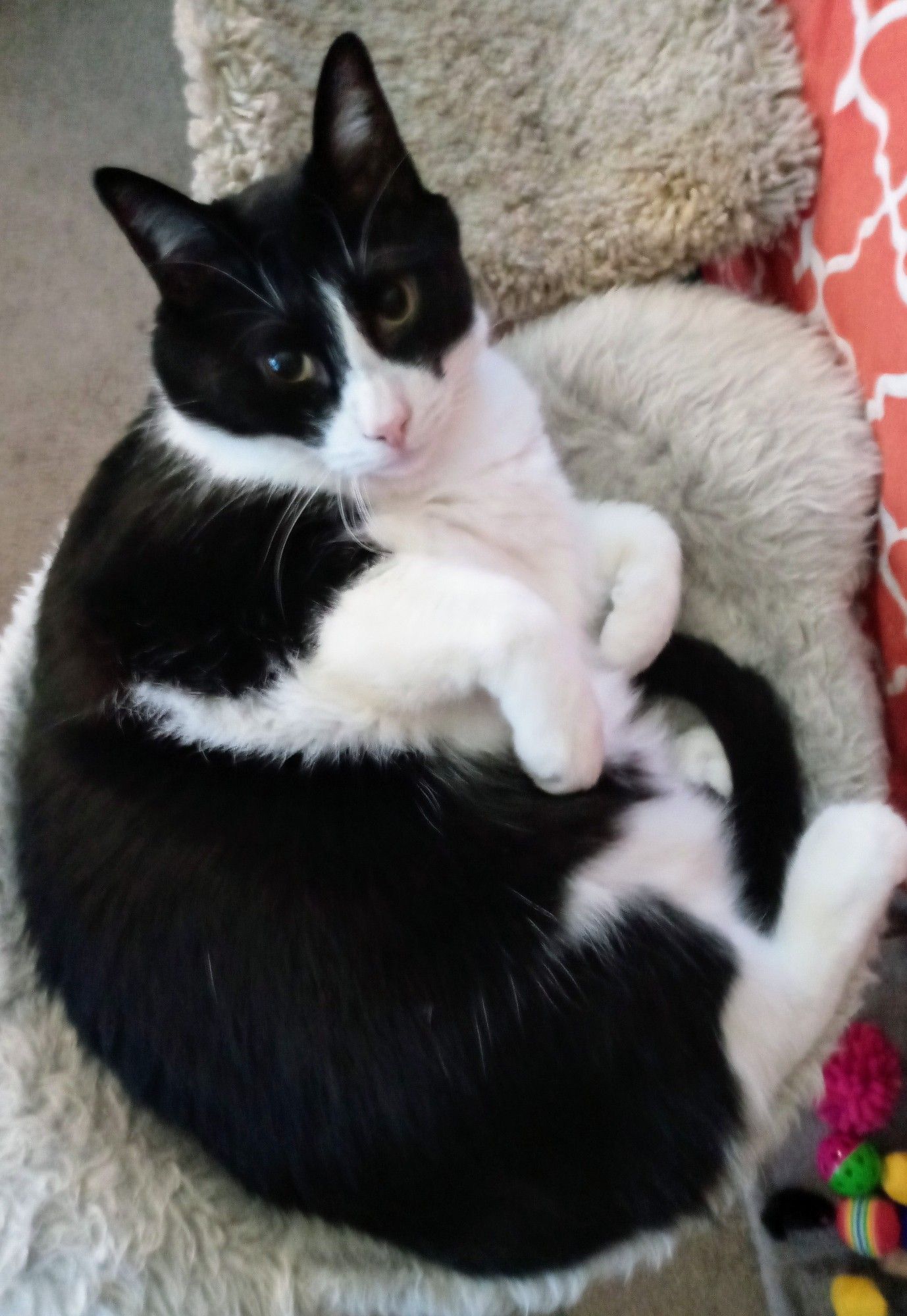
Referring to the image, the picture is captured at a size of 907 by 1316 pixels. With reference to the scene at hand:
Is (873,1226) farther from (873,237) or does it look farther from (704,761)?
(873,237)

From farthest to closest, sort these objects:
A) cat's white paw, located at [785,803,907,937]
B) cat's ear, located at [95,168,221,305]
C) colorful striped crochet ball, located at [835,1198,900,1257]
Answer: colorful striped crochet ball, located at [835,1198,900,1257] < cat's white paw, located at [785,803,907,937] < cat's ear, located at [95,168,221,305]

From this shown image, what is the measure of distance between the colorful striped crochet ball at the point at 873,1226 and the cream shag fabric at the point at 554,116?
1.24 meters

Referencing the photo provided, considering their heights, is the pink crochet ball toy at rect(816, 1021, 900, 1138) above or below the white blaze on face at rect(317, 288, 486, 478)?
below

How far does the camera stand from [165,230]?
2.70 ft

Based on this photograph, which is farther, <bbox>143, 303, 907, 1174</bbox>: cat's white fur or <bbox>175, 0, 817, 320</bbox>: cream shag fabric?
<bbox>175, 0, 817, 320</bbox>: cream shag fabric

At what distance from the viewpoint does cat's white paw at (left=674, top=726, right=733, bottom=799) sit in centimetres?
106

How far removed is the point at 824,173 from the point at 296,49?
Result: 718 mm

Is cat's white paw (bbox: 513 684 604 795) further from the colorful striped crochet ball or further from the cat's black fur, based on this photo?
the colorful striped crochet ball

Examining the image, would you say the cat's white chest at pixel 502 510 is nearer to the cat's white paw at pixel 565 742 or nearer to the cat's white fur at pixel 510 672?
the cat's white fur at pixel 510 672

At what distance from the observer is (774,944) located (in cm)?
94

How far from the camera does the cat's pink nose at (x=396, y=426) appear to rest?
2.67 feet

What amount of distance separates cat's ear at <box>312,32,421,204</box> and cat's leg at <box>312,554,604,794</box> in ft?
1.20

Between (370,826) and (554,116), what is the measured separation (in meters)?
1.06

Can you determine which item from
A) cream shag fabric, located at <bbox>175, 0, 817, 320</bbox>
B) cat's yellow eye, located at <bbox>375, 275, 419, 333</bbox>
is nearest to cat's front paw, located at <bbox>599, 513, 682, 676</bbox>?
cat's yellow eye, located at <bbox>375, 275, 419, 333</bbox>
